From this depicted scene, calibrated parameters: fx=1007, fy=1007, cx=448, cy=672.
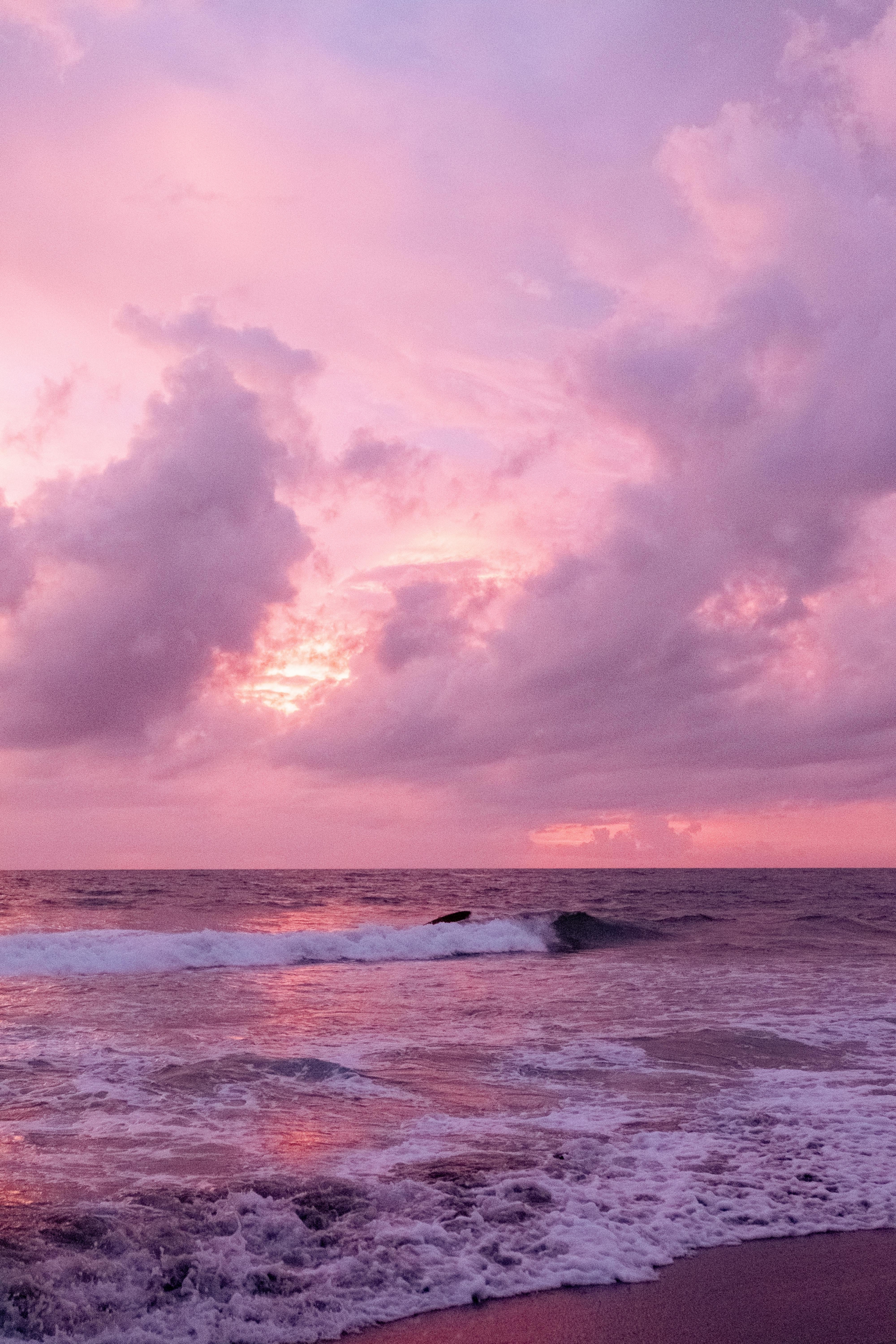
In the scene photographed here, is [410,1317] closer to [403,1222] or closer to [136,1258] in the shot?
[403,1222]

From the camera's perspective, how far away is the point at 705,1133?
1008 centimetres

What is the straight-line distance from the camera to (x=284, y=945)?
1277 inches

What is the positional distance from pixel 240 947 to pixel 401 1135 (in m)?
21.9

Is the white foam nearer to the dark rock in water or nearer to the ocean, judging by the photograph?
the dark rock in water

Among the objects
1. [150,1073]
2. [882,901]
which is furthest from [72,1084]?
[882,901]

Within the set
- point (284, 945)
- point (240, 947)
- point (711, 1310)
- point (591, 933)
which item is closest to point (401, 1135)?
point (711, 1310)

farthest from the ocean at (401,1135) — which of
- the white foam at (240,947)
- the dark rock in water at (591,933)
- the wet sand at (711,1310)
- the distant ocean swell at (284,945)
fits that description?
the dark rock in water at (591,933)

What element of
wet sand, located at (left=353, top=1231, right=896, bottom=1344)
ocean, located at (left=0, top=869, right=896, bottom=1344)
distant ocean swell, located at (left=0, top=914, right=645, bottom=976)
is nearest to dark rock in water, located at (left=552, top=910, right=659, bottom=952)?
distant ocean swell, located at (left=0, top=914, right=645, bottom=976)

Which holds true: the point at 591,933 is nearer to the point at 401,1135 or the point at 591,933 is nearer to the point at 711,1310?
the point at 401,1135

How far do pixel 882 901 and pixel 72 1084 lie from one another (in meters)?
57.4

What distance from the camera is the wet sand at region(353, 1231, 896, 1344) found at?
234 inches

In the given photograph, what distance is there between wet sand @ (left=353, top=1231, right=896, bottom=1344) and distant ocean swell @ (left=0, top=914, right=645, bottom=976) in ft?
70.7

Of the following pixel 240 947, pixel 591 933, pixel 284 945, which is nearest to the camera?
pixel 240 947

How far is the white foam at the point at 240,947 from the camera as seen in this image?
27.0 meters
